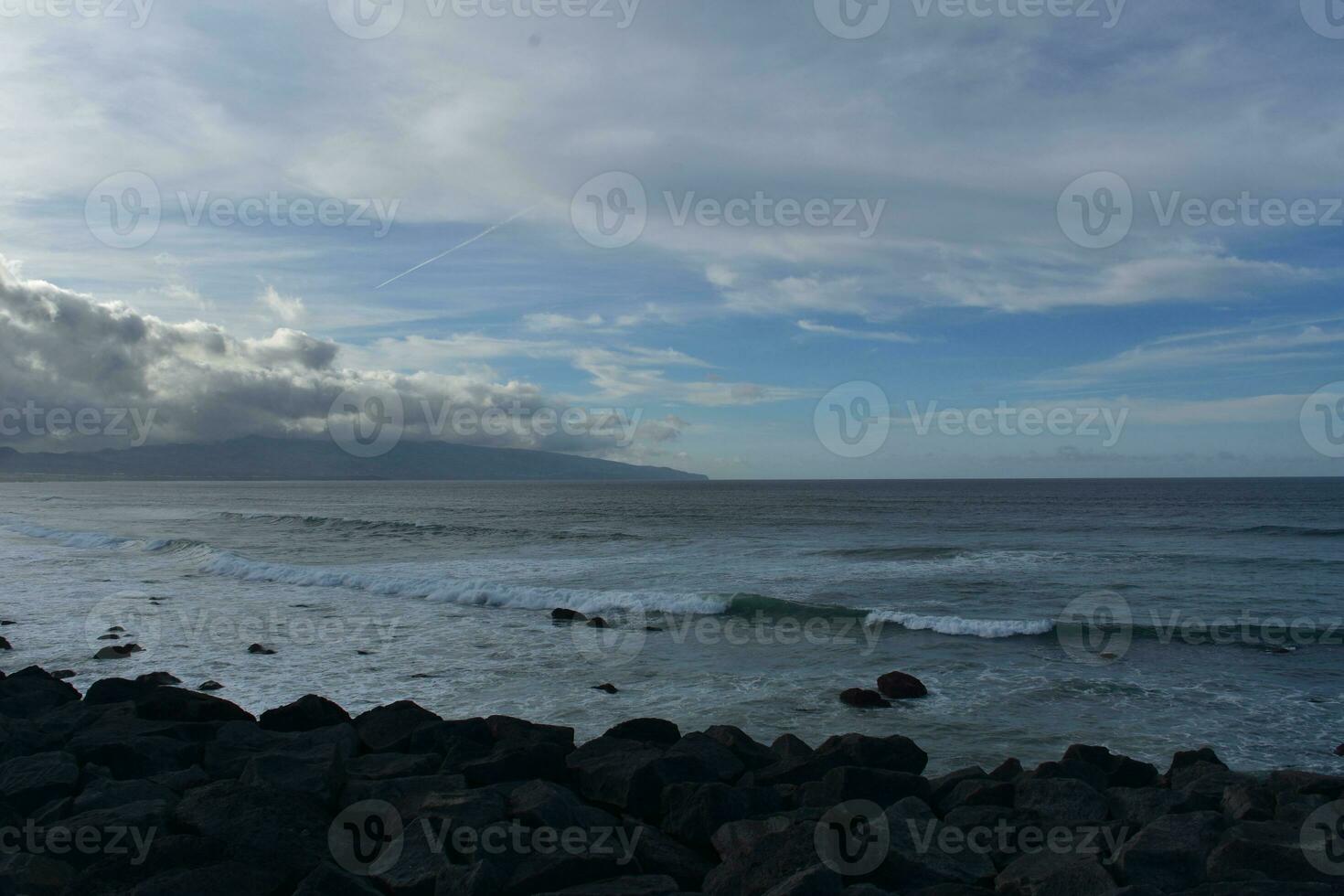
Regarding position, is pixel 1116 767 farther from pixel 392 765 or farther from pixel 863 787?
pixel 392 765

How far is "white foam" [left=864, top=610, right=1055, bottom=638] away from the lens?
64.9ft

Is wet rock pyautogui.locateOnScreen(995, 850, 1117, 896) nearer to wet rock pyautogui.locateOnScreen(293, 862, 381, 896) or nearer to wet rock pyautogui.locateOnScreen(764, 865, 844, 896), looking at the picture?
wet rock pyautogui.locateOnScreen(764, 865, 844, 896)

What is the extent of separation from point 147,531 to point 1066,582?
161 feet

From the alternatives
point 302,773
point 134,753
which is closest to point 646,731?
point 302,773

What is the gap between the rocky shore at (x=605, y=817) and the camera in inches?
240

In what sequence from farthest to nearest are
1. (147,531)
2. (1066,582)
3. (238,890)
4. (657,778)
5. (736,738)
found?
1. (147,531)
2. (1066,582)
3. (736,738)
4. (657,778)
5. (238,890)

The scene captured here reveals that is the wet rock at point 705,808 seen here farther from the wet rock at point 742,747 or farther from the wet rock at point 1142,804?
the wet rock at point 1142,804

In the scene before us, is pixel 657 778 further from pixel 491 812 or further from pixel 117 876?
pixel 117 876

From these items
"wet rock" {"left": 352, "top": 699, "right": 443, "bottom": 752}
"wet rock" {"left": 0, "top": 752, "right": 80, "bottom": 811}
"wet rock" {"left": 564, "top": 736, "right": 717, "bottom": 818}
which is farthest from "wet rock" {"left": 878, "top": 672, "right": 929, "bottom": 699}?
"wet rock" {"left": 0, "top": 752, "right": 80, "bottom": 811}

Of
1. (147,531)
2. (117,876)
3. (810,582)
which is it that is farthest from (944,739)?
(147,531)

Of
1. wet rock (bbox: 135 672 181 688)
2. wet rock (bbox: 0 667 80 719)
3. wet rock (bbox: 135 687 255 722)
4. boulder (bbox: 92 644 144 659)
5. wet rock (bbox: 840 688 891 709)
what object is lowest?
boulder (bbox: 92 644 144 659)

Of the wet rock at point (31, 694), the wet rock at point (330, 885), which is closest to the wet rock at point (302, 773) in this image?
the wet rock at point (330, 885)

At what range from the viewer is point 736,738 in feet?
32.0

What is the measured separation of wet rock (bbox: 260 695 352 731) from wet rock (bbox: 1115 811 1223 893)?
8.52m
